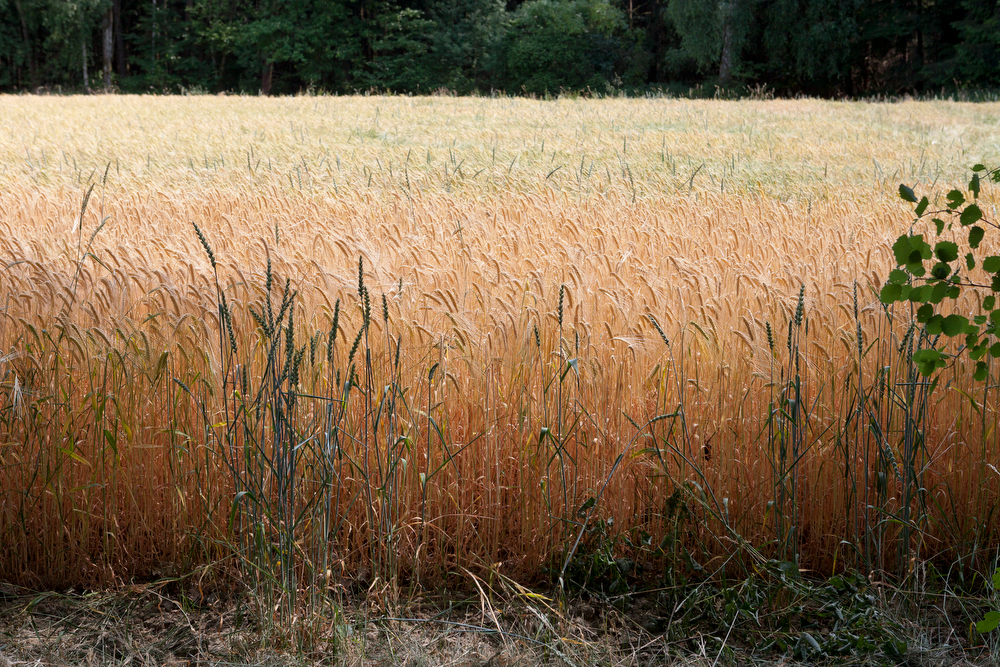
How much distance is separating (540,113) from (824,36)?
1697 cm

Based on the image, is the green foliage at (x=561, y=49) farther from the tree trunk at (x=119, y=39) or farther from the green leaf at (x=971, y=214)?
the green leaf at (x=971, y=214)

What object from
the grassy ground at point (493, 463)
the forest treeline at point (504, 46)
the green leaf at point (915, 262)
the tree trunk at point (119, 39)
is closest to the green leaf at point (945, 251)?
the green leaf at point (915, 262)

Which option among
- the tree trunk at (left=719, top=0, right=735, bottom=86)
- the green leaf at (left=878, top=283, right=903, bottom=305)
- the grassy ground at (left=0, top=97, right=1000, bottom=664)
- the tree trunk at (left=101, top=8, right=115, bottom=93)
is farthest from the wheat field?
the tree trunk at (left=101, top=8, right=115, bottom=93)

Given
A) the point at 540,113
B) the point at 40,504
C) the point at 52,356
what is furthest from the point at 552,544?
the point at 540,113

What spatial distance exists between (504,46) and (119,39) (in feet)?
52.9

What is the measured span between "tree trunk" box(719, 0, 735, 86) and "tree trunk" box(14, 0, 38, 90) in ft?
82.1

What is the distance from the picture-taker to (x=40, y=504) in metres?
2.54

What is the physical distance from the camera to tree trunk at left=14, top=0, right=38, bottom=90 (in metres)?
31.8

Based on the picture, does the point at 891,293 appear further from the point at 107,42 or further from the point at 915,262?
the point at 107,42

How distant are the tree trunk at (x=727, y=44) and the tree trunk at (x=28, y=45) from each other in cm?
2503

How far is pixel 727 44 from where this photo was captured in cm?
2941

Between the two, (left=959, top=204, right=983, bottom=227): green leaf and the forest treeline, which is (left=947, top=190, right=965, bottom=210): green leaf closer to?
(left=959, top=204, right=983, bottom=227): green leaf

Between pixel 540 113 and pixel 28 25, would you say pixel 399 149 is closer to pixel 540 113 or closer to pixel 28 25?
pixel 540 113

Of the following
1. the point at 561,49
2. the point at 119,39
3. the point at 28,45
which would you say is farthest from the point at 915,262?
the point at 119,39
